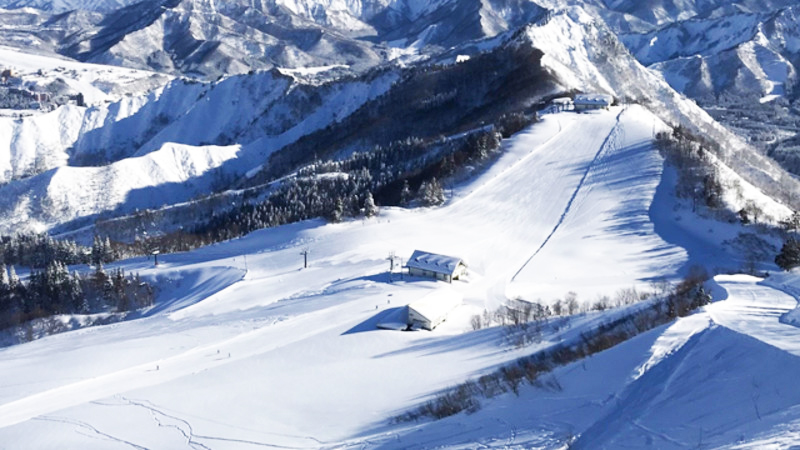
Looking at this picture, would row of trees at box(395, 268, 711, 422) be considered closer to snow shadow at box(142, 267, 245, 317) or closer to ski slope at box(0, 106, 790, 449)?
ski slope at box(0, 106, 790, 449)

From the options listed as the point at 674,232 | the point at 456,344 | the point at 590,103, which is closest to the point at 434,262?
the point at 456,344

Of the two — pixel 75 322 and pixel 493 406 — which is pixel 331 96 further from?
pixel 493 406

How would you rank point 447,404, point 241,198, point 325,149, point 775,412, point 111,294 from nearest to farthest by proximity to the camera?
point 775,412 → point 447,404 → point 111,294 → point 241,198 → point 325,149

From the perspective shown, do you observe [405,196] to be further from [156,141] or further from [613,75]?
[156,141]

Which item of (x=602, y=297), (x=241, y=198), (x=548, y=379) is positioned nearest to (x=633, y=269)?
(x=602, y=297)

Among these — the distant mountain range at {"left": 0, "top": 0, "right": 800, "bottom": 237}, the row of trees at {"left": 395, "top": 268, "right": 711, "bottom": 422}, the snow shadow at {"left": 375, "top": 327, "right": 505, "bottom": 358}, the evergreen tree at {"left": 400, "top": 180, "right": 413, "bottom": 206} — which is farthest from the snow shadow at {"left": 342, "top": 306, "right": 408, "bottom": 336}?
the distant mountain range at {"left": 0, "top": 0, "right": 800, "bottom": 237}

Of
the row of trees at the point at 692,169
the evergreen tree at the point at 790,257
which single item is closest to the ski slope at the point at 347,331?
the row of trees at the point at 692,169
